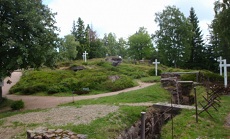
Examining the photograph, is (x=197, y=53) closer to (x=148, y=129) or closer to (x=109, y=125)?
(x=148, y=129)

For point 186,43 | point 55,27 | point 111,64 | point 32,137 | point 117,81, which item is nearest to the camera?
point 32,137

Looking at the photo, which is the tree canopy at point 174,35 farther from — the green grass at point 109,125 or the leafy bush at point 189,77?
the green grass at point 109,125

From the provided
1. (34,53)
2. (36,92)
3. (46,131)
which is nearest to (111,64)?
(36,92)

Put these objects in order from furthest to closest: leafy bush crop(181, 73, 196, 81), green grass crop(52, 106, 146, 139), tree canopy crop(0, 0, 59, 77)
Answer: leafy bush crop(181, 73, 196, 81) → tree canopy crop(0, 0, 59, 77) → green grass crop(52, 106, 146, 139)

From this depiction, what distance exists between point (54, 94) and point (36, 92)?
202 centimetres

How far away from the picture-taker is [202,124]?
22.5 feet

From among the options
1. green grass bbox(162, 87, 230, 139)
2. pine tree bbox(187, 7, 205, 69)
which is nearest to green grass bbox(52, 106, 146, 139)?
green grass bbox(162, 87, 230, 139)

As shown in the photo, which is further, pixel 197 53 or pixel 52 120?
pixel 197 53

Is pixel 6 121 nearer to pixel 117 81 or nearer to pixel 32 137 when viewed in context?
pixel 32 137

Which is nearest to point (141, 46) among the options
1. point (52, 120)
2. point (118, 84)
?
point (118, 84)

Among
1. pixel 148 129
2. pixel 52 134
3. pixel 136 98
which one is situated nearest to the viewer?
pixel 52 134

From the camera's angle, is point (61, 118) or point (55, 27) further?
point (55, 27)

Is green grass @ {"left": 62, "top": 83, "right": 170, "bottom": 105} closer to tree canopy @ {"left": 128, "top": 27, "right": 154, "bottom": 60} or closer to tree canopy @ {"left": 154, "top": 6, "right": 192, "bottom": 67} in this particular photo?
tree canopy @ {"left": 154, "top": 6, "right": 192, "bottom": 67}

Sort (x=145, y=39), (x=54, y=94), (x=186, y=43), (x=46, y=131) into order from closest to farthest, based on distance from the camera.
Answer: (x=46, y=131) → (x=54, y=94) → (x=186, y=43) → (x=145, y=39)
